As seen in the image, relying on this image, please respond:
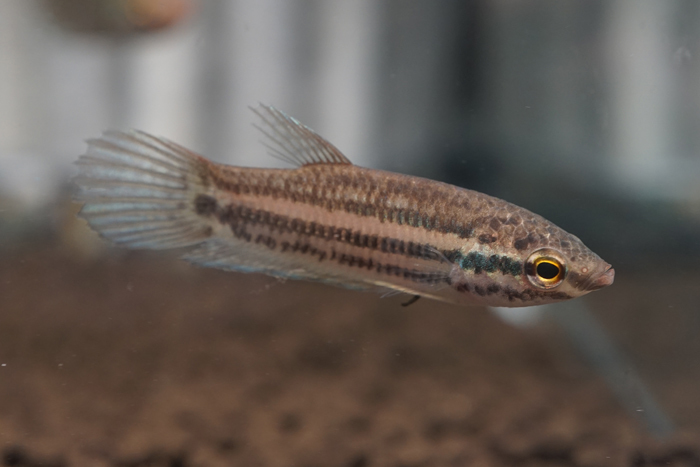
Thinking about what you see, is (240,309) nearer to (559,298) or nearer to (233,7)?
(233,7)

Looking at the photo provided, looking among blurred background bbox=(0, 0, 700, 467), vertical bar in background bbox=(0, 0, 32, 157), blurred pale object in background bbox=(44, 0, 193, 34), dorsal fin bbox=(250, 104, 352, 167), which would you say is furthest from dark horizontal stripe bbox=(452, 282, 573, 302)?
vertical bar in background bbox=(0, 0, 32, 157)

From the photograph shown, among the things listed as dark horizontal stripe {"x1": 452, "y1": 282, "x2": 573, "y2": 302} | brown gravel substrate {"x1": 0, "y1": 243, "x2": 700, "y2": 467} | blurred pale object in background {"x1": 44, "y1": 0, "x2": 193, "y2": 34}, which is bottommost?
brown gravel substrate {"x1": 0, "y1": 243, "x2": 700, "y2": 467}

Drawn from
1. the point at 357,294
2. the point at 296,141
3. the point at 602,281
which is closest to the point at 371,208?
the point at 296,141

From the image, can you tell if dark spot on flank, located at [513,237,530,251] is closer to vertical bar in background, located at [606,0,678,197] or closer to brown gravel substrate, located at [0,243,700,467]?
brown gravel substrate, located at [0,243,700,467]

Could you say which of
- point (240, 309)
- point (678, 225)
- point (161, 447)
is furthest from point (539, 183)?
point (161, 447)

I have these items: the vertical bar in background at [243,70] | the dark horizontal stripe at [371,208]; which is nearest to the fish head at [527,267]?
the dark horizontal stripe at [371,208]

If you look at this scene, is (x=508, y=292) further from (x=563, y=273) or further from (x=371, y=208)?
(x=371, y=208)
